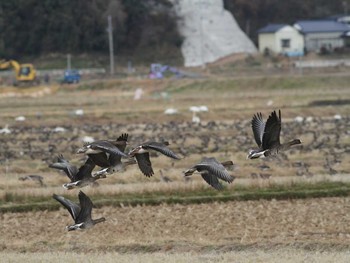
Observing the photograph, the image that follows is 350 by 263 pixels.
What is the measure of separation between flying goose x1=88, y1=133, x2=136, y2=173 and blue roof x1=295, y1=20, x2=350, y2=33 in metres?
75.7

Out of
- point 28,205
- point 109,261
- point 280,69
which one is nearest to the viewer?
point 109,261

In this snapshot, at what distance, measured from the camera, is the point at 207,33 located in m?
95.4

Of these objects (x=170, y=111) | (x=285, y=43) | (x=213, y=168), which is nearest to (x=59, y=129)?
(x=170, y=111)

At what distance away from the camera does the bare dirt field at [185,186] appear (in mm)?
20812

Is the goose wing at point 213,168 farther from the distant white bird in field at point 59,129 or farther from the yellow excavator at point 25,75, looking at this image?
the yellow excavator at point 25,75

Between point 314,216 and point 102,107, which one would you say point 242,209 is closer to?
point 314,216

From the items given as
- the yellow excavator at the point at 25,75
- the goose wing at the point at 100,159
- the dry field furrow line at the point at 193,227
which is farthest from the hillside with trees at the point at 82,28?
the goose wing at the point at 100,159

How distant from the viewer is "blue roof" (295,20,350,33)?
9169 centimetres

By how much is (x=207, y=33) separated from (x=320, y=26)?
969cm

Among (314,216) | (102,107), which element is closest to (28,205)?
(314,216)

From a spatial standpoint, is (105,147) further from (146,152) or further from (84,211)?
(84,211)

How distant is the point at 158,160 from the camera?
3594 cm

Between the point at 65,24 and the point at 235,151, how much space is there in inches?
2123

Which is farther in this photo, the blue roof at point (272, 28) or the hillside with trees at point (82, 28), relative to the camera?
the blue roof at point (272, 28)
